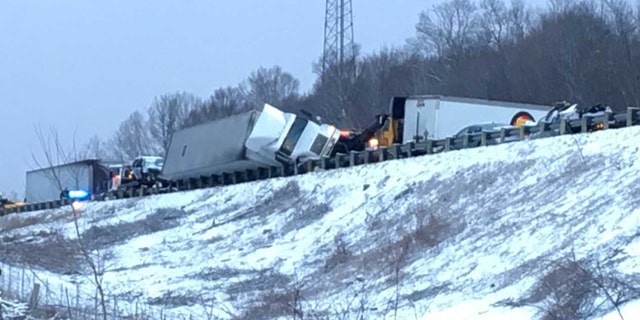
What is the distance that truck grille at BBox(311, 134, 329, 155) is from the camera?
38934 millimetres

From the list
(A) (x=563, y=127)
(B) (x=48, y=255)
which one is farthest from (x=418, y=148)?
(B) (x=48, y=255)

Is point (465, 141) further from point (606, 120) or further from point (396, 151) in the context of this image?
point (606, 120)

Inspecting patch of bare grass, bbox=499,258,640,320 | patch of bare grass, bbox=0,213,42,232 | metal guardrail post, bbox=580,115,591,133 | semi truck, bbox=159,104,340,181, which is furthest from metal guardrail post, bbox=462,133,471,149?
→ patch of bare grass, bbox=0,213,42,232

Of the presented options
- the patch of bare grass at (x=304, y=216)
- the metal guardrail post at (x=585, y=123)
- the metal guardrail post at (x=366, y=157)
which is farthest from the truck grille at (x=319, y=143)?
the metal guardrail post at (x=585, y=123)

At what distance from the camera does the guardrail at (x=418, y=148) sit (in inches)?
1062

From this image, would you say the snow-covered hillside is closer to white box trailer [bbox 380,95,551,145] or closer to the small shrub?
the small shrub

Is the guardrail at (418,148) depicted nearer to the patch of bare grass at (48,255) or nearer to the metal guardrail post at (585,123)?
the metal guardrail post at (585,123)

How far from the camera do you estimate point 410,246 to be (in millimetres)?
23172

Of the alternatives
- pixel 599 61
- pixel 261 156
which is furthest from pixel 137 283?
pixel 599 61

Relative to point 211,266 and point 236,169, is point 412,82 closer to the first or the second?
point 236,169

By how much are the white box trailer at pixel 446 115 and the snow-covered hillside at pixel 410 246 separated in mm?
3977

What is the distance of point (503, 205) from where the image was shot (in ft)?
77.6

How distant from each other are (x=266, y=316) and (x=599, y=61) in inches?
1965

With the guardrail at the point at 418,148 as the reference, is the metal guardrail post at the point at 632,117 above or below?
above
